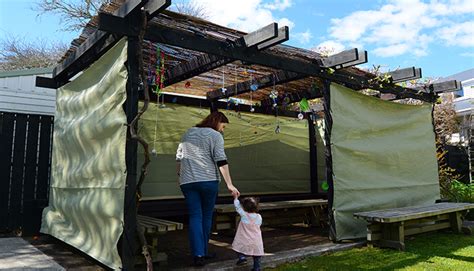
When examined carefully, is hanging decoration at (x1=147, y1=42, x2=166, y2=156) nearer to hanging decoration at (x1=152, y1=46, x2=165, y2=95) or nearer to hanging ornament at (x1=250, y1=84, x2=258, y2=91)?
hanging decoration at (x1=152, y1=46, x2=165, y2=95)

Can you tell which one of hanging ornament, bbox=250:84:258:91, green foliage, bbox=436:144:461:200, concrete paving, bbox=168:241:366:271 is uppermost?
hanging ornament, bbox=250:84:258:91

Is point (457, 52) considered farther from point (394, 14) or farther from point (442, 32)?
point (394, 14)

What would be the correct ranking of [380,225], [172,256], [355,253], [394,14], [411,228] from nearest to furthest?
[172,256]
[355,253]
[380,225]
[411,228]
[394,14]

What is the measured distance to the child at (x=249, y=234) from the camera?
3.23 meters

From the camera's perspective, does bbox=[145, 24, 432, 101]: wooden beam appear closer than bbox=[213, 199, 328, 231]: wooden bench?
Yes

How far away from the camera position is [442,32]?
13.6 meters

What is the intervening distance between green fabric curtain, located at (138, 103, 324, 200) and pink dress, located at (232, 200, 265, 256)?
2.66 metres

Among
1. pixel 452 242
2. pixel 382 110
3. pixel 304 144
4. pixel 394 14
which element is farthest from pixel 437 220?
pixel 394 14

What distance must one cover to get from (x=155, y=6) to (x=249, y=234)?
2.06m

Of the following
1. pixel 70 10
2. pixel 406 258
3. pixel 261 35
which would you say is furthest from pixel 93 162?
pixel 70 10

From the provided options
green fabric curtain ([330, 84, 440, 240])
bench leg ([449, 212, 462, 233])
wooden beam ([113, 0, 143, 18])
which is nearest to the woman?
wooden beam ([113, 0, 143, 18])

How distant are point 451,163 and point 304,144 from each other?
490 cm

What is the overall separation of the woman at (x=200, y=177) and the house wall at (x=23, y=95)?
360cm

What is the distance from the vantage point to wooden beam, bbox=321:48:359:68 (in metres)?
4.30
